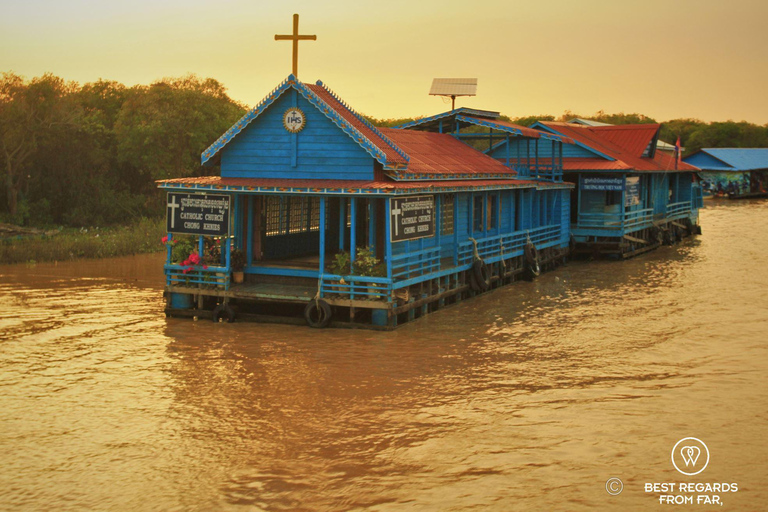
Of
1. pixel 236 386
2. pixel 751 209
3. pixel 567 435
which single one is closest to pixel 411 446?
pixel 567 435

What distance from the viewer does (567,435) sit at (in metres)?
12.6

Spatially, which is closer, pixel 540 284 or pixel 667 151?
pixel 540 284

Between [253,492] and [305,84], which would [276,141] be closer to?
[305,84]

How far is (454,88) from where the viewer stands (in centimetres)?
3366

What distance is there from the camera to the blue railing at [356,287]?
18.9m

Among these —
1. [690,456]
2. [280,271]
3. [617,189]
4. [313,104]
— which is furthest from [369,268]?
[617,189]

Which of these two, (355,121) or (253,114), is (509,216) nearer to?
(355,121)

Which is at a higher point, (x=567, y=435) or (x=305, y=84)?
(x=305, y=84)

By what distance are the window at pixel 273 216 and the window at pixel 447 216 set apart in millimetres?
4586

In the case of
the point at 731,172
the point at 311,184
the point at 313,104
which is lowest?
the point at 311,184

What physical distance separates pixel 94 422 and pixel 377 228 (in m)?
10.2

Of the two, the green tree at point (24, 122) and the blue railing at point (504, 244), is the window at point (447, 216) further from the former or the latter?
the green tree at point (24, 122)

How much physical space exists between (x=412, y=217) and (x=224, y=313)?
508 centimetres

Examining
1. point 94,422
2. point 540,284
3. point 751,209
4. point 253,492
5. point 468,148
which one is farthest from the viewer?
point 751,209
